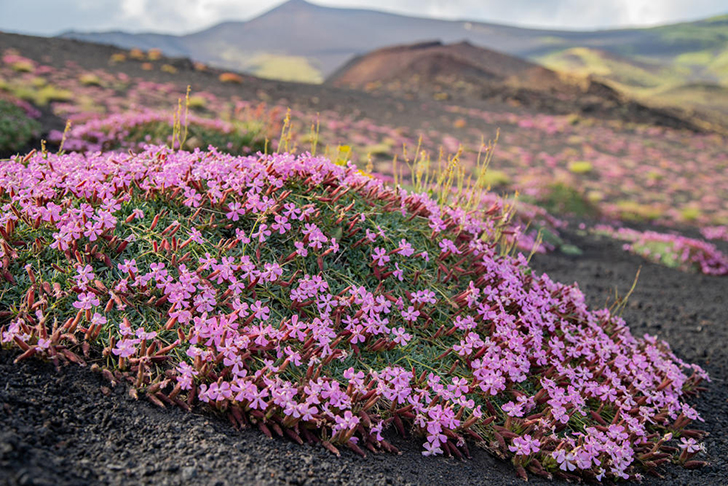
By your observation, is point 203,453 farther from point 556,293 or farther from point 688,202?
point 688,202

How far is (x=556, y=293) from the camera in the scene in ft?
14.0

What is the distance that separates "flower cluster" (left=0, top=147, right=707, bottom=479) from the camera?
2506mm

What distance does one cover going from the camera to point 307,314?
2.99 metres

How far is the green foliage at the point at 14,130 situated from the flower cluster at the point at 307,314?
6750mm

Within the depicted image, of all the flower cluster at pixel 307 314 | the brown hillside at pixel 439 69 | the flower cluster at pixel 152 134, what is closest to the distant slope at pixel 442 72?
the brown hillside at pixel 439 69

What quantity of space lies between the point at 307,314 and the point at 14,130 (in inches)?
359

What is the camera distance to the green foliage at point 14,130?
884 cm

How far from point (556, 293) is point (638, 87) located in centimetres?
10291

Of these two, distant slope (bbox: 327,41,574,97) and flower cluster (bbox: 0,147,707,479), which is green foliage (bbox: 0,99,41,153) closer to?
flower cluster (bbox: 0,147,707,479)

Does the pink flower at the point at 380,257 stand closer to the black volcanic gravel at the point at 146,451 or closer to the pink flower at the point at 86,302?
the black volcanic gravel at the point at 146,451

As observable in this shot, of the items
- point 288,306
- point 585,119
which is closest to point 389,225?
point 288,306

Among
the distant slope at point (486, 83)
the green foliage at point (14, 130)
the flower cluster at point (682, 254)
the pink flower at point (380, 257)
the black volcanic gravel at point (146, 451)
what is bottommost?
the flower cluster at point (682, 254)

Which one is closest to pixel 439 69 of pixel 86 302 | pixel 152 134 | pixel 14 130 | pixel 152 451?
pixel 152 134

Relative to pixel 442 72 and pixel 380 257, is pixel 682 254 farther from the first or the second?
pixel 442 72
